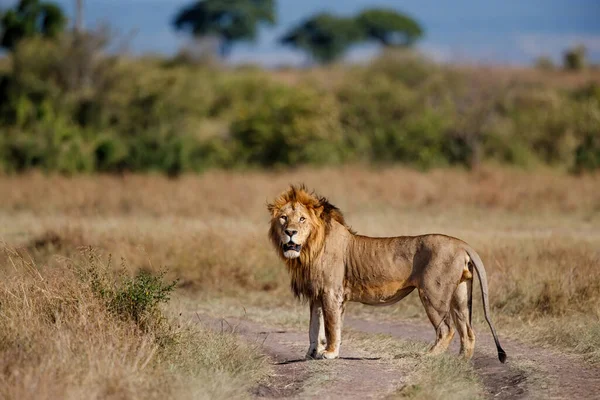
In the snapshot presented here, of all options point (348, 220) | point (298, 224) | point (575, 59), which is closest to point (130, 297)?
point (298, 224)

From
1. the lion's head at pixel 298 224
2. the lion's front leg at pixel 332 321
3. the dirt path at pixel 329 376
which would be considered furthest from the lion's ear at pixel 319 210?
the dirt path at pixel 329 376

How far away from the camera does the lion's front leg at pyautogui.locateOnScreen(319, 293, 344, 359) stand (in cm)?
958

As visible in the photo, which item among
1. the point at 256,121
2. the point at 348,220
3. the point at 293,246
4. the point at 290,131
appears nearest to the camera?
the point at 293,246

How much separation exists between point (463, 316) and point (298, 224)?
71.5 inches

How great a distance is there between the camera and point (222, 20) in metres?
74.8

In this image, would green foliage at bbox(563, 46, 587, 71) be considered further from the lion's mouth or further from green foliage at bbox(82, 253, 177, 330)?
green foliage at bbox(82, 253, 177, 330)

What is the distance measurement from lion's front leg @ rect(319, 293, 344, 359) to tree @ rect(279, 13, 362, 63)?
62963 mm

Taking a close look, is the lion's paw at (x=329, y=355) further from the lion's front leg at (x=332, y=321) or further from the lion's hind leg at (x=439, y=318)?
the lion's hind leg at (x=439, y=318)

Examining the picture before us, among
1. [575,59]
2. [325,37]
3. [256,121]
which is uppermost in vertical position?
[325,37]

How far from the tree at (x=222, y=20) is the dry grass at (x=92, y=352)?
212 ft

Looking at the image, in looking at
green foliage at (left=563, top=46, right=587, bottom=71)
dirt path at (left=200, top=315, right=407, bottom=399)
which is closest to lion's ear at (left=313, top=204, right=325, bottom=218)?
dirt path at (left=200, top=315, right=407, bottom=399)

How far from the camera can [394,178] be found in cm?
2581

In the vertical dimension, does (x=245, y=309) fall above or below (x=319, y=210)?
below

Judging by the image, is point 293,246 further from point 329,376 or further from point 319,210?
point 329,376
